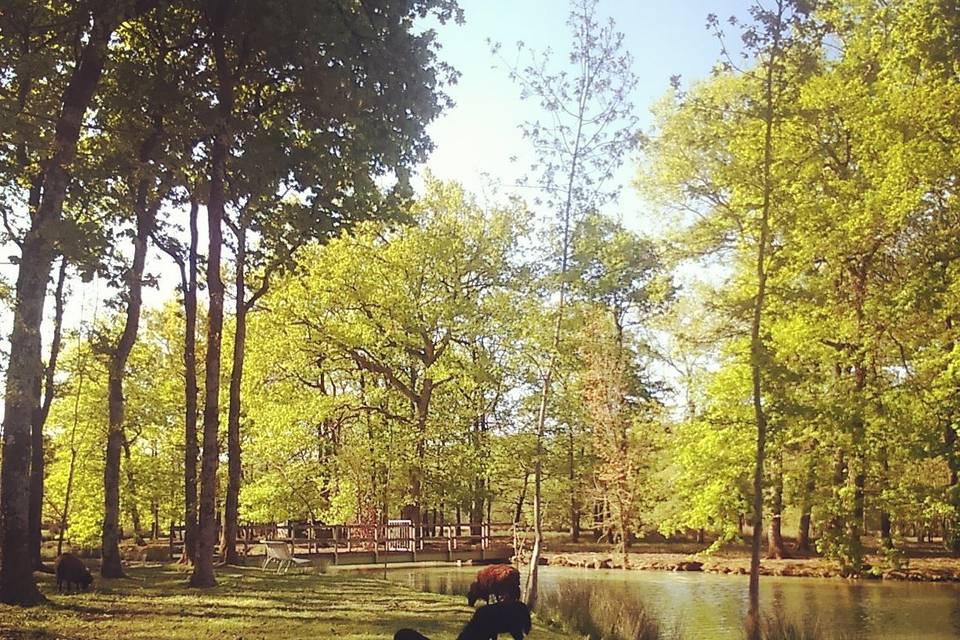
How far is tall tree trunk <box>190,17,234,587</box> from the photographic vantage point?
1244 cm

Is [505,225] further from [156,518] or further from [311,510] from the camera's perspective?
[156,518]

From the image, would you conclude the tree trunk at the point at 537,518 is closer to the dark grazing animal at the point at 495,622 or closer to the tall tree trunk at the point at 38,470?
the dark grazing animal at the point at 495,622

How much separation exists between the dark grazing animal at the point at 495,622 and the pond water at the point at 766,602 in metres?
4.08

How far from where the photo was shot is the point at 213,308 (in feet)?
46.1

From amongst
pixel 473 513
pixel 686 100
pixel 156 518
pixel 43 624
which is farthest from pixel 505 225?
pixel 43 624

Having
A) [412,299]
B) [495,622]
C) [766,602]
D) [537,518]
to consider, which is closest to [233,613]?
[495,622]

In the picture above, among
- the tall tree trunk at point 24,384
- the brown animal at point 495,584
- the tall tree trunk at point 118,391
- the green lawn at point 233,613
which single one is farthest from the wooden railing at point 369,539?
the tall tree trunk at point 24,384

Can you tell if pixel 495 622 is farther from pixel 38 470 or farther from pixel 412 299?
pixel 412 299

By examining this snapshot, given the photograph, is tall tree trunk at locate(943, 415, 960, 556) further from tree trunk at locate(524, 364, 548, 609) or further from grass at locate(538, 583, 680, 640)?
tree trunk at locate(524, 364, 548, 609)

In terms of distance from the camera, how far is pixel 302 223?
12.9m

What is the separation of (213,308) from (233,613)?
20.2 ft

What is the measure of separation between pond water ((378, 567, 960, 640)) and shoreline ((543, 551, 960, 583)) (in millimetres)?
583

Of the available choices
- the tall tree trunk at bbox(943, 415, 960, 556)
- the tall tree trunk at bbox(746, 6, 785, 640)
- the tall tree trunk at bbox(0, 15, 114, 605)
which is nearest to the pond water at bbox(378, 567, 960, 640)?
the tall tree trunk at bbox(943, 415, 960, 556)

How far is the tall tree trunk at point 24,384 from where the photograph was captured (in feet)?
30.1
